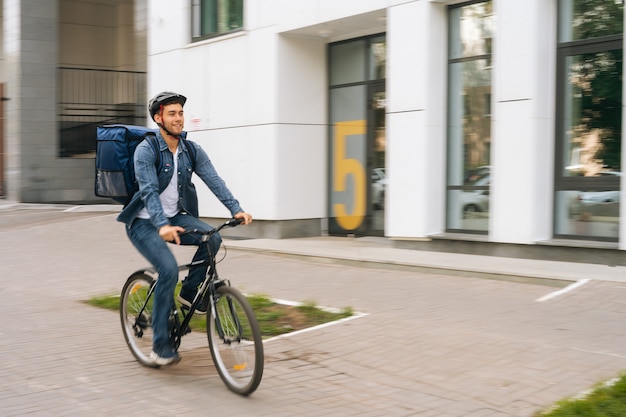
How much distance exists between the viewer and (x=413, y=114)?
37.8 ft

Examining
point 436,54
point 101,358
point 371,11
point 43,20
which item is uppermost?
point 43,20

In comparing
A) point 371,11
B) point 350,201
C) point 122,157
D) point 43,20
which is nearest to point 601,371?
point 122,157

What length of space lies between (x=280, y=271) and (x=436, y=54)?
398 cm

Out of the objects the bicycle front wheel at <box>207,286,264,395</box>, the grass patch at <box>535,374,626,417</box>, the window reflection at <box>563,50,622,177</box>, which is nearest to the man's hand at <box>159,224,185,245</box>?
the bicycle front wheel at <box>207,286,264,395</box>

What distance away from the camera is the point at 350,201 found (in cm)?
1419

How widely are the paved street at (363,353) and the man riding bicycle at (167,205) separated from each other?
1.69 feet

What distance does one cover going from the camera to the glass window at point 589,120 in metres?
9.65

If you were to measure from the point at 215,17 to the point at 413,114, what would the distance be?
5.69 m

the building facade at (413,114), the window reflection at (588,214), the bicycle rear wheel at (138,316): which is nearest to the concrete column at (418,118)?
the building facade at (413,114)

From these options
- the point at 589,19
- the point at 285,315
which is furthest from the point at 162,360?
the point at 589,19

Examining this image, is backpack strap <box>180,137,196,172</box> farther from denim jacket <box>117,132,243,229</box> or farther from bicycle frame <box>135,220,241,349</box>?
bicycle frame <box>135,220,241,349</box>

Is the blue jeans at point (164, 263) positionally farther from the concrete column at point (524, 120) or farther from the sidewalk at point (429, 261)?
the concrete column at point (524, 120)

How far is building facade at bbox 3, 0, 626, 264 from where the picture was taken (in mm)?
9984

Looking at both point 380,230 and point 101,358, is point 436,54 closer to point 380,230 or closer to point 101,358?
point 380,230
